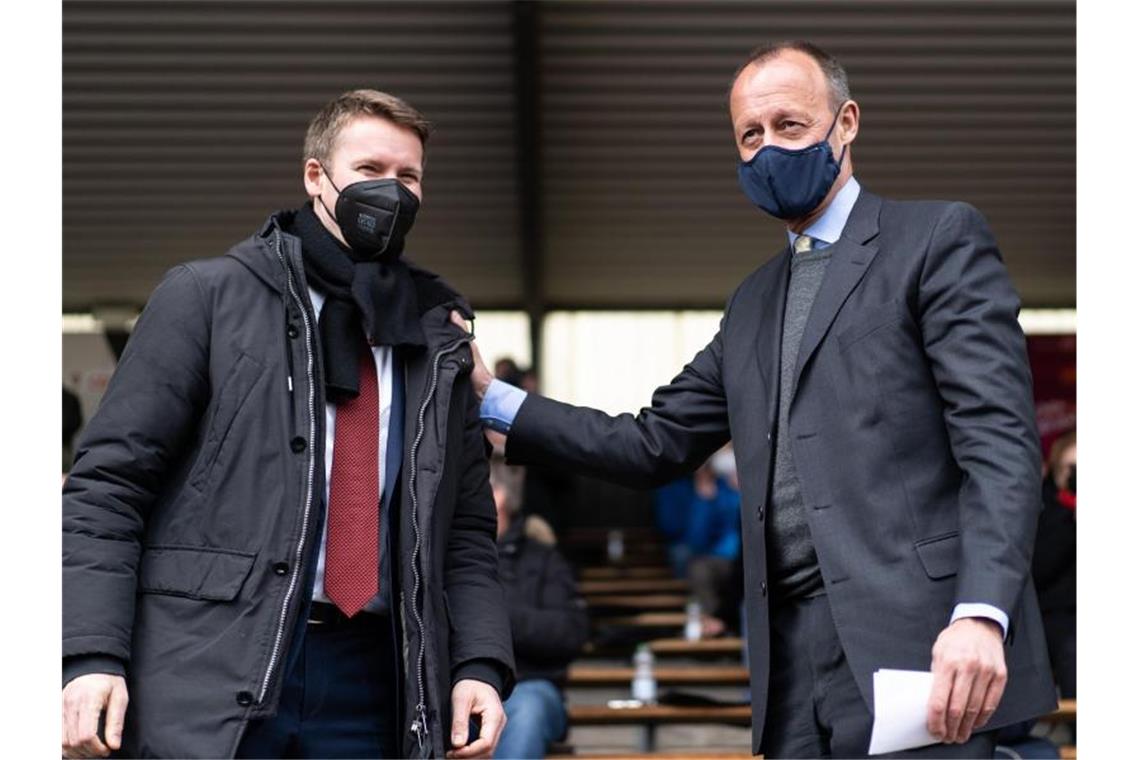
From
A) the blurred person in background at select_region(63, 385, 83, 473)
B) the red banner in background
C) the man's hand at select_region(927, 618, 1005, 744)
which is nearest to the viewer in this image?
the man's hand at select_region(927, 618, 1005, 744)

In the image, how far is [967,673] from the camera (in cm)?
218

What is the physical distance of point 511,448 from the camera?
9.86 feet

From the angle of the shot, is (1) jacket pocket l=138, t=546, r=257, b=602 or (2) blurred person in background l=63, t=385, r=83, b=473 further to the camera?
(2) blurred person in background l=63, t=385, r=83, b=473

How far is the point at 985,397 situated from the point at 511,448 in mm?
966

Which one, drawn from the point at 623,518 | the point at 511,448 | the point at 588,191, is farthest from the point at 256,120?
the point at 511,448

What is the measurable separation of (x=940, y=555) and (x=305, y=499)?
926mm

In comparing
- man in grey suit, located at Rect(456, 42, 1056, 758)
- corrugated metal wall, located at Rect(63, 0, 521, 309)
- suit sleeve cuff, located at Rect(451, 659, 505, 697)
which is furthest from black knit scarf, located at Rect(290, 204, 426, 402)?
corrugated metal wall, located at Rect(63, 0, 521, 309)

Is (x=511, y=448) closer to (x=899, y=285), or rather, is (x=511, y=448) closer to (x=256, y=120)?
(x=899, y=285)

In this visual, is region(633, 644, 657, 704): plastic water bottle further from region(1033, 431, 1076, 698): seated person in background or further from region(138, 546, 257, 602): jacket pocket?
region(138, 546, 257, 602): jacket pocket

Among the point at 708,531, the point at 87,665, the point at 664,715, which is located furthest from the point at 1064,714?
the point at 708,531

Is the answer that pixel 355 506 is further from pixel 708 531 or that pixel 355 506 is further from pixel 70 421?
pixel 708 531

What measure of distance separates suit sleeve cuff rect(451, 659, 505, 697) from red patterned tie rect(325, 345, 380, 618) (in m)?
0.23

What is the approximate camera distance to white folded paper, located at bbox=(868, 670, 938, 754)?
7.48 ft

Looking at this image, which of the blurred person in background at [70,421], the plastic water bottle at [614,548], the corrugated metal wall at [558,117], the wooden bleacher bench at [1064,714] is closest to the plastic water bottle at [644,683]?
the wooden bleacher bench at [1064,714]
